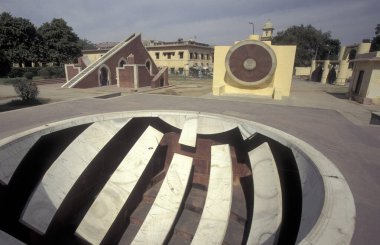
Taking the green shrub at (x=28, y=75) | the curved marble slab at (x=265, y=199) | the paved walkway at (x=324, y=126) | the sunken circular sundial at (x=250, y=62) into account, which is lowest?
the curved marble slab at (x=265, y=199)

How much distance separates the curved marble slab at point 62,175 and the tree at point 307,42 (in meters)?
73.6

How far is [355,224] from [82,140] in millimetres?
11189

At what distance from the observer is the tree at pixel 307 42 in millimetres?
71125

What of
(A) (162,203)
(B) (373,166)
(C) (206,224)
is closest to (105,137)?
(A) (162,203)

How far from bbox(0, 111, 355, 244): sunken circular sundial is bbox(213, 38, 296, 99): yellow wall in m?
10.5

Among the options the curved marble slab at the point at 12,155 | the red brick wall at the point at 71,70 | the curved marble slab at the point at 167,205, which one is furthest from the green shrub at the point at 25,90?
the red brick wall at the point at 71,70

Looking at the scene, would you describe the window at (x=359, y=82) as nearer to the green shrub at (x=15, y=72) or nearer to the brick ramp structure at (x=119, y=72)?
the brick ramp structure at (x=119, y=72)

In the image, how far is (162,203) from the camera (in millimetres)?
11273

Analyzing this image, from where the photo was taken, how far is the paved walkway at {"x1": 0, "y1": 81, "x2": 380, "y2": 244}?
5.69m

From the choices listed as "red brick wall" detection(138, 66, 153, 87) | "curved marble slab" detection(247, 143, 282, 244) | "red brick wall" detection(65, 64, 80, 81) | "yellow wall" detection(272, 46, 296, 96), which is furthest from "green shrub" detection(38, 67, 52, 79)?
"curved marble slab" detection(247, 143, 282, 244)

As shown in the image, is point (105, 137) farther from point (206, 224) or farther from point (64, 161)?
point (206, 224)

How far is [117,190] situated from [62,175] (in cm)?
268

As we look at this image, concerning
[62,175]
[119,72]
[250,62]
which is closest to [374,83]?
[250,62]

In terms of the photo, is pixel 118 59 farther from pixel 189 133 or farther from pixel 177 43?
pixel 177 43
